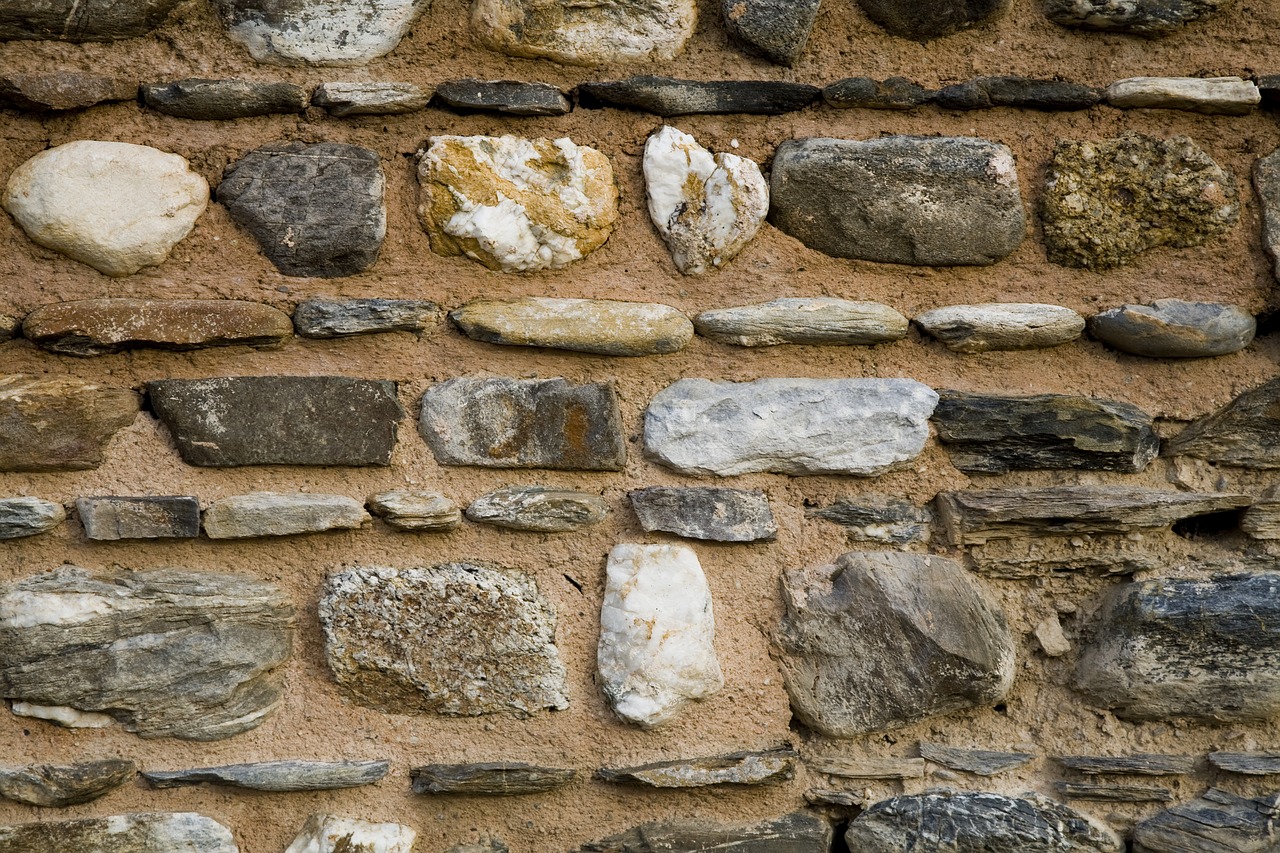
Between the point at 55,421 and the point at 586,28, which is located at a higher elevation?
the point at 586,28

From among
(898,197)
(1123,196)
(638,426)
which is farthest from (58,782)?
(1123,196)

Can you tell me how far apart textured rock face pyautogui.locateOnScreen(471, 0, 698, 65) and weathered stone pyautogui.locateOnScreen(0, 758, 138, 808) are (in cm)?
98

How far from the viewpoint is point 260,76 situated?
130 cm

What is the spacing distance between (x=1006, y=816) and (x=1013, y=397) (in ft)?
1.70

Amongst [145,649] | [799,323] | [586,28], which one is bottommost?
[145,649]

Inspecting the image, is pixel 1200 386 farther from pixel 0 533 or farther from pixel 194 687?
pixel 0 533

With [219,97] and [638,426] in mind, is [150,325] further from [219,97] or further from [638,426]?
[638,426]

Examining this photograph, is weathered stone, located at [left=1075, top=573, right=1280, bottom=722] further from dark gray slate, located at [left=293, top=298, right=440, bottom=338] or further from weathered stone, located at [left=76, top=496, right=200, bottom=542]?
weathered stone, located at [left=76, top=496, right=200, bottom=542]

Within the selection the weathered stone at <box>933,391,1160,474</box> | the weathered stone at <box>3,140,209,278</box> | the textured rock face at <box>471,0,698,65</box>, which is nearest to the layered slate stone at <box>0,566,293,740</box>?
the weathered stone at <box>3,140,209,278</box>

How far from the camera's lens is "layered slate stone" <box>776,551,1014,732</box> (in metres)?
1.32

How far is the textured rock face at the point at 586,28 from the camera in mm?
1314

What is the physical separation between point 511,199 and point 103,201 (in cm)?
47

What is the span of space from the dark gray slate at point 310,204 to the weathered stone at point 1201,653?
3.49ft

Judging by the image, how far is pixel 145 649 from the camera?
1.25 metres
